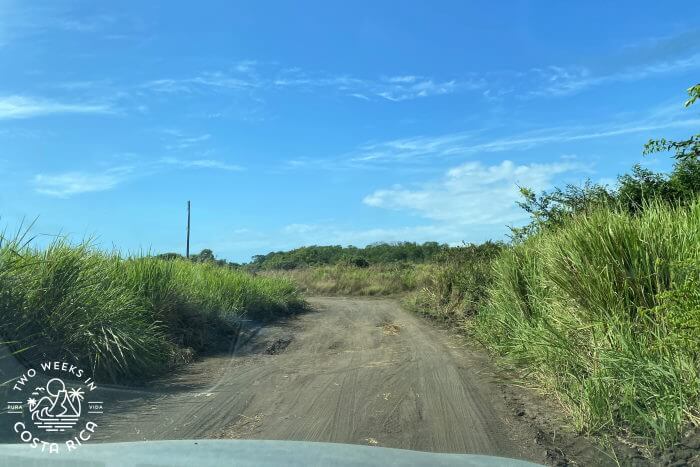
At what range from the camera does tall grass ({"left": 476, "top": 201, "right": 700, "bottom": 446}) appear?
19.4ft

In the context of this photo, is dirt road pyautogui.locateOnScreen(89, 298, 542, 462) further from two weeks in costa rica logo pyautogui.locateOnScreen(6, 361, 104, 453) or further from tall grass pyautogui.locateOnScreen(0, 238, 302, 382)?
tall grass pyautogui.locateOnScreen(0, 238, 302, 382)

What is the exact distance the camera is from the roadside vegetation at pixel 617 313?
5.94m

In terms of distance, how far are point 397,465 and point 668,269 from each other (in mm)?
4870

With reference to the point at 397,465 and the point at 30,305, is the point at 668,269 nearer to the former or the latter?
the point at 397,465

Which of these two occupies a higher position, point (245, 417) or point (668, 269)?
point (668, 269)

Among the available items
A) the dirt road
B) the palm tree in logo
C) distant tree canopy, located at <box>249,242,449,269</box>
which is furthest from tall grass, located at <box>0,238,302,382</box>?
distant tree canopy, located at <box>249,242,449,269</box>

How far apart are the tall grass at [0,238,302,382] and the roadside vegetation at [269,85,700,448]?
247 inches

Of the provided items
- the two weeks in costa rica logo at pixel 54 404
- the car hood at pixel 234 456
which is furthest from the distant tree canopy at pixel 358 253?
the car hood at pixel 234 456

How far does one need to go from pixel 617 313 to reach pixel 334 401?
385 centimetres

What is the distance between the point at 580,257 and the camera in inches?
327

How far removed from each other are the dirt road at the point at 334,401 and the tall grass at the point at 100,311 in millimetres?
718

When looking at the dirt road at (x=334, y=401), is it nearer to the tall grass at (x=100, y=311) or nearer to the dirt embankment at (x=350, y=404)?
the dirt embankment at (x=350, y=404)

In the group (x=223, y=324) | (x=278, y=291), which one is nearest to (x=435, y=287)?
(x=278, y=291)

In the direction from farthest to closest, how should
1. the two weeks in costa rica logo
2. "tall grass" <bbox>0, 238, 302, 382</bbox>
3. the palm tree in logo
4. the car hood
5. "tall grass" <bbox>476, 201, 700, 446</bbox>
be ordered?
1. "tall grass" <bbox>0, 238, 302, 382</bbox>
2. the palm tree in logo
3. the two weeks in costa rica logo
4. "tall grass" <bbox>476, 201, 700, 446</bbox>
5. the car hood
